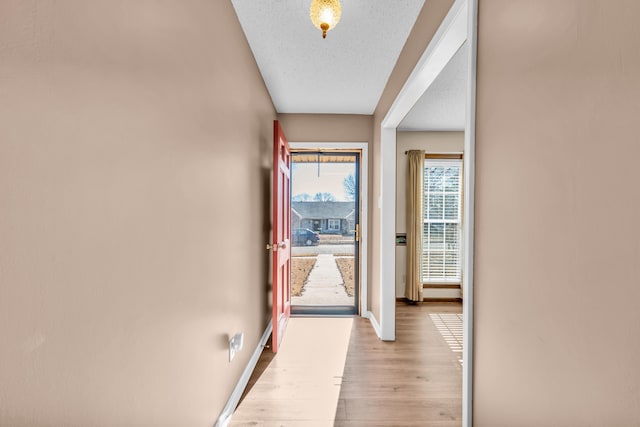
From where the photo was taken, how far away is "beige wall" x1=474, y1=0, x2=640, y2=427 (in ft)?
2.15

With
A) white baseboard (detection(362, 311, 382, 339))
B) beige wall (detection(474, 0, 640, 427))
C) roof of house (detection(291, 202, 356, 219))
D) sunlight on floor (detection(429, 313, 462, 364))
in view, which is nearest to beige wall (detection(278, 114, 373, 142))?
roof of house (detection(291, 202, 356, 219))

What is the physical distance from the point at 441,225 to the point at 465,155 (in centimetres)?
400

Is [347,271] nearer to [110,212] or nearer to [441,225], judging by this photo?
[441,225]

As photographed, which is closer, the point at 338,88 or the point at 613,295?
the point at 613,295

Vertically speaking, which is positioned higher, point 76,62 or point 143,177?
point 76,62

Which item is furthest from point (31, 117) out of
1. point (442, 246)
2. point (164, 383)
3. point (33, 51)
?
point (442, 246)

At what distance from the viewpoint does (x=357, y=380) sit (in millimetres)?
2500

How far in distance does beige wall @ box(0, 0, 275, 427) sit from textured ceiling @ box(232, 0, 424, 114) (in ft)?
1.52

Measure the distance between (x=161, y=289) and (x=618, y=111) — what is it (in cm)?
138

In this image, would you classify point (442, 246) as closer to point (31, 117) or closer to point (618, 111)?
point (618, 111)

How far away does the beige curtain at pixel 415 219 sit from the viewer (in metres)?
4.87

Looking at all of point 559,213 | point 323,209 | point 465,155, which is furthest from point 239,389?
point 323,209

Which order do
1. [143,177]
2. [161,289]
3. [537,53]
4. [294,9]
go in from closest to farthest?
[537,53], [143,177], [161,289], [294,9]

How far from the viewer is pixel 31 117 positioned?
2.15ft
